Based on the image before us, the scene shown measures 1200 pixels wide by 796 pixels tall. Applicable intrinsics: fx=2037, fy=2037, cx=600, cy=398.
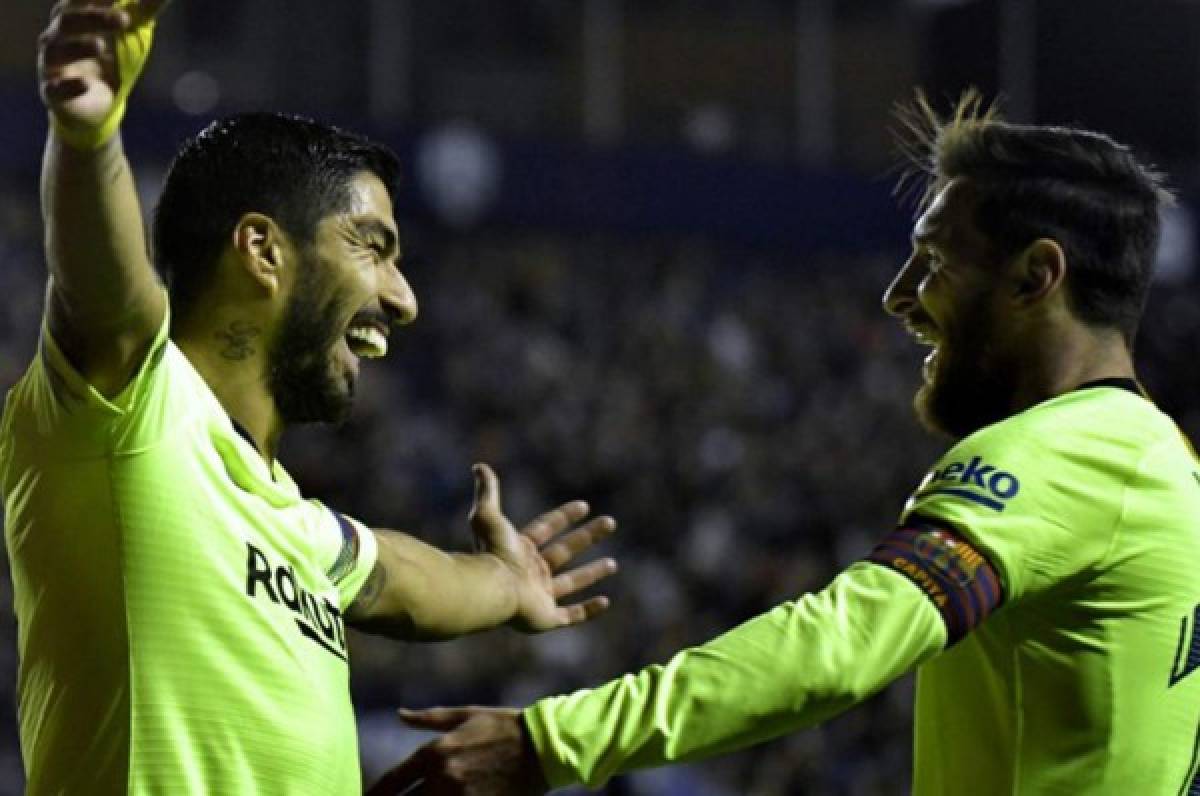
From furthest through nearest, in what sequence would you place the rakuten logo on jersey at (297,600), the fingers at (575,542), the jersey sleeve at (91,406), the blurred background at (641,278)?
the blurred background at (641,278)
the fingers at (575,542)
the rakuten logo on jersey at (297,600)
the jersey sleeve at (91,406)

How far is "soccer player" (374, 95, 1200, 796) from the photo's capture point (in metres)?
3.14

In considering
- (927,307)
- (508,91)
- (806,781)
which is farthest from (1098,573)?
(508,91)

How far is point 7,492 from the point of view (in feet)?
10.6

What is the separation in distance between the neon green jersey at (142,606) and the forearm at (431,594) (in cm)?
78

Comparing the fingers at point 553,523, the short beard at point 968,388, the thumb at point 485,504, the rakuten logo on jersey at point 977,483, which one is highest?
the short beard at point 968,388

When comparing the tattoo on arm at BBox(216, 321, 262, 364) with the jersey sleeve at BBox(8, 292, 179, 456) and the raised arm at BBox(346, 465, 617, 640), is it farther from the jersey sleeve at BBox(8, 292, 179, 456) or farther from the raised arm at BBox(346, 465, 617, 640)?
the raised arm at BBox(346, 465, 617, 640)

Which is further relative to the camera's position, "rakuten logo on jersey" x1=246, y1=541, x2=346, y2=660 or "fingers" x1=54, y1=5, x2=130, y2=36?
"rakuten logo on jersey" x1=246, y1=541, x2=346, y2=660

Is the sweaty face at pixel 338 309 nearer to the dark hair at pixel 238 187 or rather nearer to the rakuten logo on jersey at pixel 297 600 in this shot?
the dark hair at pixel 238 187

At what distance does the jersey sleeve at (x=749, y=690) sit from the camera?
3117mm

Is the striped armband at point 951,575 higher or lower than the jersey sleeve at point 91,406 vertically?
lower

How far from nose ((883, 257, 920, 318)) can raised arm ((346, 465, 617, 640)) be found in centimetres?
82

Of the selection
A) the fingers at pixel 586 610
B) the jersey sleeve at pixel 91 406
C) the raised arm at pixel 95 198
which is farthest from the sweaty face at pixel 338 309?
the fingers at pixel 586 610

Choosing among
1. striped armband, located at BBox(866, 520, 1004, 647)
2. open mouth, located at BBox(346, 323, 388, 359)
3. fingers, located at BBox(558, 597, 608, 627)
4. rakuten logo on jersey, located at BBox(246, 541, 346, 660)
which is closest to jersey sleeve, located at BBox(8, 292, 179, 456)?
rakuten logo on jersey, located at BBox(246, 541, 346, 660)

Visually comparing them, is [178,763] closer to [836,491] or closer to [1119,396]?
[1119,396]
